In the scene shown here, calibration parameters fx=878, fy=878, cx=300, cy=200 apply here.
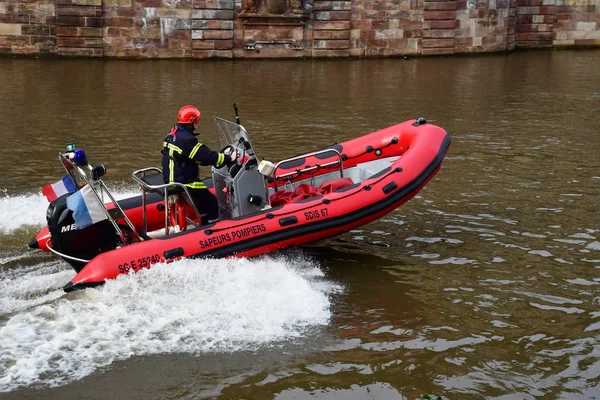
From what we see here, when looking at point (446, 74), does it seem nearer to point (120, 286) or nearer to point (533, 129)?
point (533, 129)

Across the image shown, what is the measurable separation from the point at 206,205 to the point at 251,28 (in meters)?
14.4

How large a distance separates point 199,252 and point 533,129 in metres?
7.58

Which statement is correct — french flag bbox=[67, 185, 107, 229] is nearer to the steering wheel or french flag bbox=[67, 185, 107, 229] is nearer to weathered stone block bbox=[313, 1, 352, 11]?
the steering wheel

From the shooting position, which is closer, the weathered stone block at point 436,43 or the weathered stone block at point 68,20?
the weathered stone block at point 68,20

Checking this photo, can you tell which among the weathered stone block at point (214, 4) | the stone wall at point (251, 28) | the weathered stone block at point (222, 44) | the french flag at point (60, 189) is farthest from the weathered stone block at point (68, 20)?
the french flag at point (60, 189)

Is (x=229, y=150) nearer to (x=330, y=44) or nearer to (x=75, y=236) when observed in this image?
(x=75, y=236)

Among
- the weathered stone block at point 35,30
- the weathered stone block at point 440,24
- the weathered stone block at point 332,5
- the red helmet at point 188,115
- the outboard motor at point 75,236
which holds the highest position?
the weathered stone block at point 332,5

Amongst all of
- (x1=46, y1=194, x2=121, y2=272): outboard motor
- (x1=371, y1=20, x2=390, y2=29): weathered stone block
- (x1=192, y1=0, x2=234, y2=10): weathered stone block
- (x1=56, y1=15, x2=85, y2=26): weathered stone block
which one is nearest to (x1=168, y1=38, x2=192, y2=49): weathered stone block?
(x1=192, y1=0, x2=234, y2=10): weathered stone block

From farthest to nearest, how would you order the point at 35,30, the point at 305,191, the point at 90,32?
the point at 90,32 → the point at 35,30 → the point at 305,191

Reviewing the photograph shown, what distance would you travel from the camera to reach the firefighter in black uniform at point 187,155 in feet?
22.9

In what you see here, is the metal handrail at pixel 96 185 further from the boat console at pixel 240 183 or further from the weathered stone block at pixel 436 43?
the weathered stone block at pixel 436 43

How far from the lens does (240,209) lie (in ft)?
24.2

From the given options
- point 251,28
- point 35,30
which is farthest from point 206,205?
point 251,28

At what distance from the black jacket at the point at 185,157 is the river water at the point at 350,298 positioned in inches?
29.4
